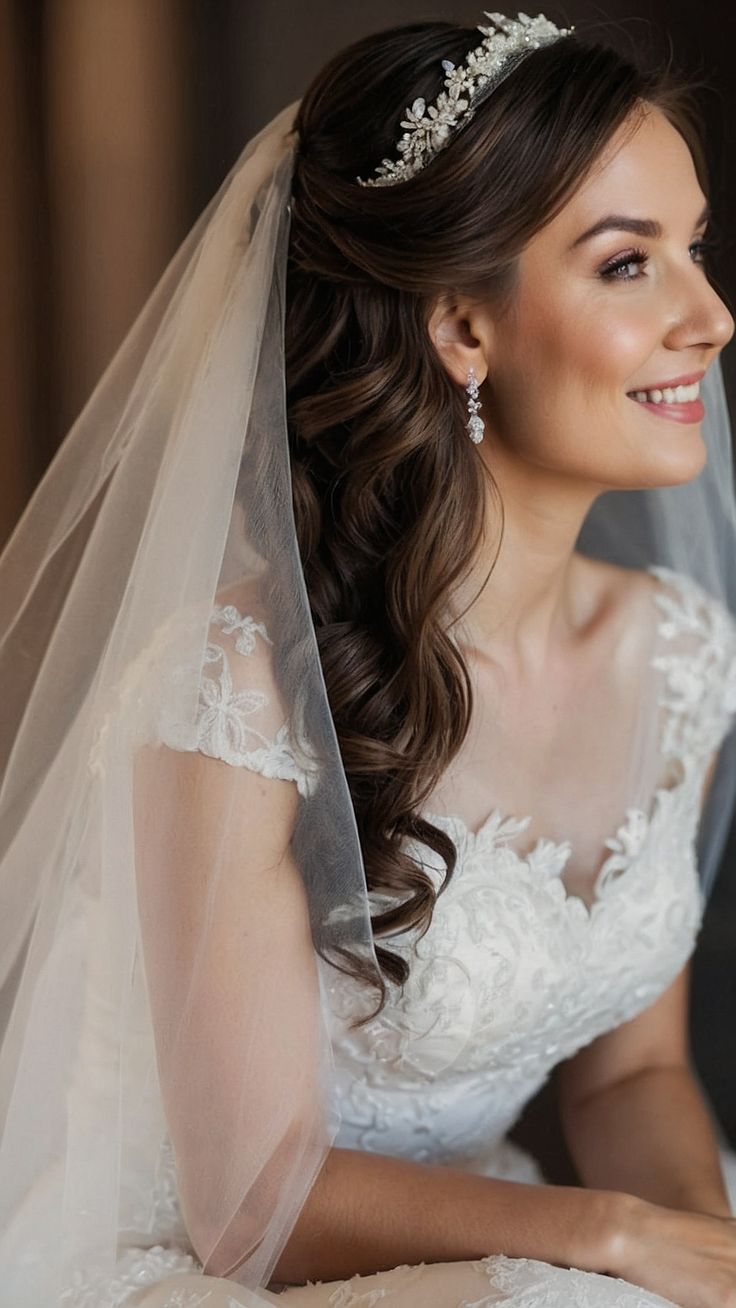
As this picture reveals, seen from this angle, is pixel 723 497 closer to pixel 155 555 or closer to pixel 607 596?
pixel 607 596

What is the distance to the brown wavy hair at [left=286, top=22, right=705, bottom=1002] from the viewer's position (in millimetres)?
1467

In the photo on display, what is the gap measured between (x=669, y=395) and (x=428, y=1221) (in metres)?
0.90

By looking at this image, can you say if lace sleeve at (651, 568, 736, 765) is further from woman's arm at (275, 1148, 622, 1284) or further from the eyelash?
woman's arm at (275, 1148, 622, 1284)

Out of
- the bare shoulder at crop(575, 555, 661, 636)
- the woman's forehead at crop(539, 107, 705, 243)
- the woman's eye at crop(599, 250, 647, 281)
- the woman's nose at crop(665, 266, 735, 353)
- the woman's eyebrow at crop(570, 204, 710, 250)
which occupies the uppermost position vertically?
the woman's forehead at crop(539, 107, 705, 243)

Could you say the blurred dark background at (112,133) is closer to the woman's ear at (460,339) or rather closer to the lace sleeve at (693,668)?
the lace sleeve at (693,668)

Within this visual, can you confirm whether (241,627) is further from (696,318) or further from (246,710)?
(696,318)

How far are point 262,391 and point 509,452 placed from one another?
0.33 meters

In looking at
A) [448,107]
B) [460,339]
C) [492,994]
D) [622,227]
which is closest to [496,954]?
[492,994]

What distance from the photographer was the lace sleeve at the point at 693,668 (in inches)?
73.7

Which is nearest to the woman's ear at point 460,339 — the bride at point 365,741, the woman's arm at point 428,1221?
the bride at point 365,741

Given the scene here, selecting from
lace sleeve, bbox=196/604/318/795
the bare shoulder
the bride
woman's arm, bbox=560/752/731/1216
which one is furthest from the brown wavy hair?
woman's arm, bbox=560/752/731/1216

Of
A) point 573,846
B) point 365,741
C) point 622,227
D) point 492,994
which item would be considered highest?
point 622,227

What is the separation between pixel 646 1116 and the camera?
1.76 meters

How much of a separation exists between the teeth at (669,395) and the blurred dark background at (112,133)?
1.56 ft
